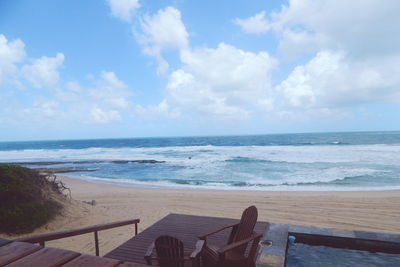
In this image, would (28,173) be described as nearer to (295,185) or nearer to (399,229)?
(399,229)

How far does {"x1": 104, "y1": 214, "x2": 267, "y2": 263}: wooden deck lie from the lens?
3559mm

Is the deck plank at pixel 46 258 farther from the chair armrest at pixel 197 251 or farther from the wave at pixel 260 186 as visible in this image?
the wave at pixel 260 186

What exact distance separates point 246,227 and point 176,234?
5.08ft

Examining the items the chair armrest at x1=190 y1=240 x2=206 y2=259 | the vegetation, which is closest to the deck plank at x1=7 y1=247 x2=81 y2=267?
the chair armrest at x1=190 y1=240 x2=206 y2=259

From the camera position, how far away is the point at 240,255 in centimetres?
317

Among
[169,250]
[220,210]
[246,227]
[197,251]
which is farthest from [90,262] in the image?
[220,210]

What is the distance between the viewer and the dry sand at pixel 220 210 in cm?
586

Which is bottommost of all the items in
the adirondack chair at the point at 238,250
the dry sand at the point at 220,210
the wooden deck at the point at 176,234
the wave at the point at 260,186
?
the wave at the point at 260,186

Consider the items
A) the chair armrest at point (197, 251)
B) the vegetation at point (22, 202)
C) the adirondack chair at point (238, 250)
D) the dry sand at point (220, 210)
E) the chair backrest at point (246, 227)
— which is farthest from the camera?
the dry sand at point (220, 210)

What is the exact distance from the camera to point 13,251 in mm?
1501

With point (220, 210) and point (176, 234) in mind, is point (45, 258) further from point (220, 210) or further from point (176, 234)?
point (220, 210)

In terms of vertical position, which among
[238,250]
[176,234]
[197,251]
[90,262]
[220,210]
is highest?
[90,262]

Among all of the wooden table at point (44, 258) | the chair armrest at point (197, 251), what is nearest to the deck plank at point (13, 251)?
the wooden table at point (44, 258)

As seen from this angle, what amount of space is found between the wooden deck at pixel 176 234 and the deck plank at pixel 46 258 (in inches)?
82.3
